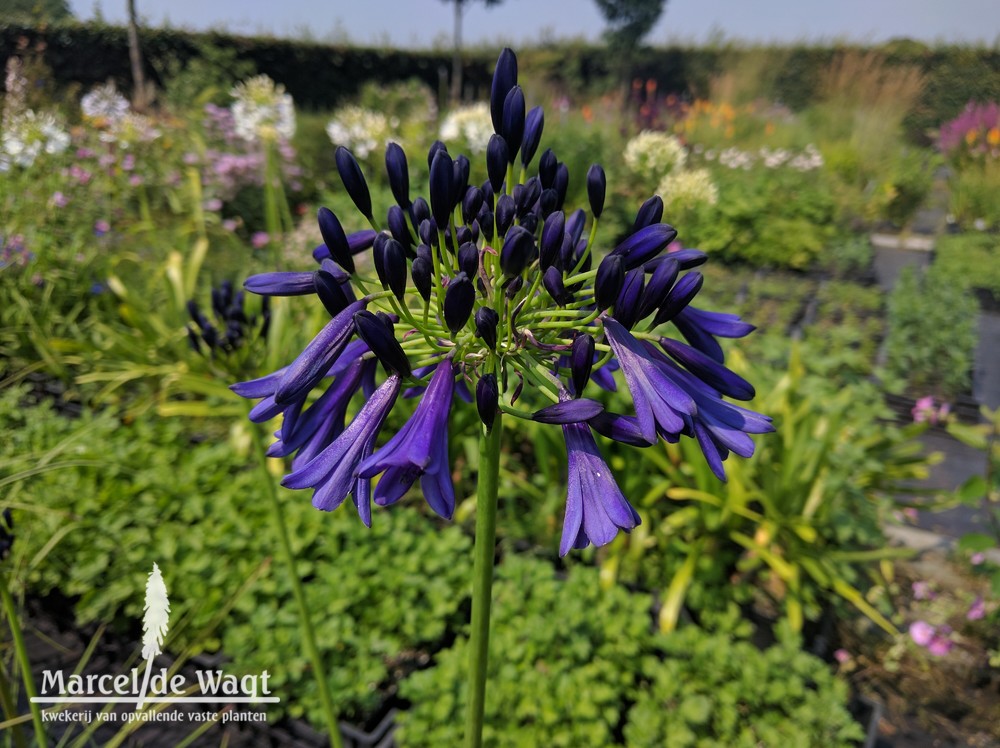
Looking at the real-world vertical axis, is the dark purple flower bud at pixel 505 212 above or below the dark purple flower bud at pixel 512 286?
above

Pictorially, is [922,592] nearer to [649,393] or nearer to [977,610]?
[977,610]

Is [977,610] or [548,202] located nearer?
[548,202]

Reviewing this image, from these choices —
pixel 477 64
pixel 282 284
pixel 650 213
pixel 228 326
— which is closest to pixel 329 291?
pixel 282 284

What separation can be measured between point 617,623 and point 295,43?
19354mm

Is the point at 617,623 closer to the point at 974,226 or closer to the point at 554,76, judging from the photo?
the point at 974,226

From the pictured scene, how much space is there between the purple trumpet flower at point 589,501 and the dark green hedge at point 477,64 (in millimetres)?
13619

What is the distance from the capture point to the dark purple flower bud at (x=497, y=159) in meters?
0.93

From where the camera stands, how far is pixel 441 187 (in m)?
0.87

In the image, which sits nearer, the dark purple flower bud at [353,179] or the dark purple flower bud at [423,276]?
the dark purple flower bud at [423,276]

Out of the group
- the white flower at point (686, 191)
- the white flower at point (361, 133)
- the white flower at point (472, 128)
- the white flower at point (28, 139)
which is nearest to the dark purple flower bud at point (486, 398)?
the white flower at point (28, 139)

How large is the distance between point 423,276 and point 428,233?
98 millimetres

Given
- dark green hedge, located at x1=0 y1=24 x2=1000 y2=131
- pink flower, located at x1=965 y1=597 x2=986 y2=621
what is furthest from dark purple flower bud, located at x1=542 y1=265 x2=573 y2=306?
dark green hedge, located at x1=0 y1=24 x2=1000 y2=131

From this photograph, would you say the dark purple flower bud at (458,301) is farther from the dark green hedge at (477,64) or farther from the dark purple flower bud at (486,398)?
the dark green hedge at (477,64)

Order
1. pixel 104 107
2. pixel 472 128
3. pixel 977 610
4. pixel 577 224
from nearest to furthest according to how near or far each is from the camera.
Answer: pixel 577 224 → pixel 977 610 → pixel 104 107 → pixel 472 128
